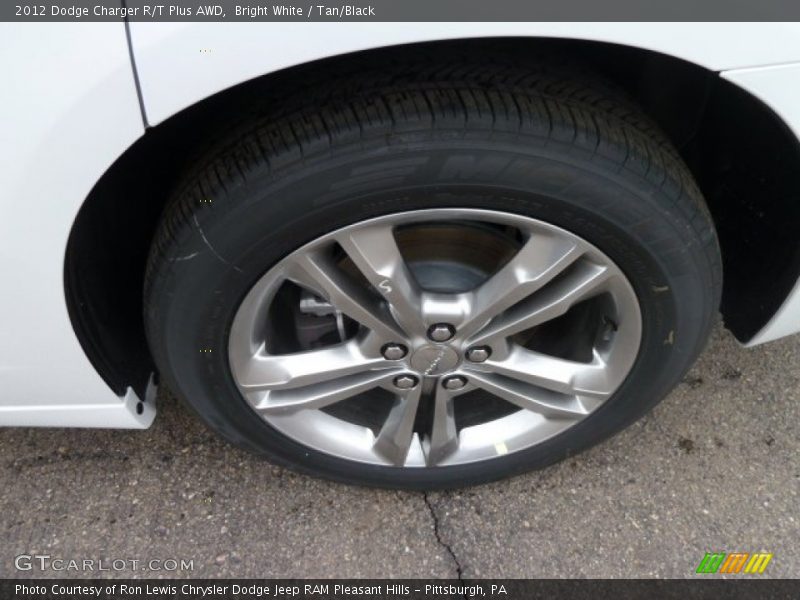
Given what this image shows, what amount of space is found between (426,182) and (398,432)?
0.69m

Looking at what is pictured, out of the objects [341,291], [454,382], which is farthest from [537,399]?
[341,291]

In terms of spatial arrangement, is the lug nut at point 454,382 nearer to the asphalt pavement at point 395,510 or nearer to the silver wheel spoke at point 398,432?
the silver wheel spoke at point 398,432

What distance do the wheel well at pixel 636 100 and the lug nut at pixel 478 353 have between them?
1.92 ft

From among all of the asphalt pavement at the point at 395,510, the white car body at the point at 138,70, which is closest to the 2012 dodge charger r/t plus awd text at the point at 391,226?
the white car body at the point at 138,70

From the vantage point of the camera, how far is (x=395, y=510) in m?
1.85

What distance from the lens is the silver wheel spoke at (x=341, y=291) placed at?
1338 millimetres

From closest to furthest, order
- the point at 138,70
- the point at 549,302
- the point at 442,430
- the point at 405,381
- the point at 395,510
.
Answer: the point at 138,70
the point at 549,302
the point at 405,381
the point at 442,430
the point at 395,510

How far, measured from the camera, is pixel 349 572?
5.72ft

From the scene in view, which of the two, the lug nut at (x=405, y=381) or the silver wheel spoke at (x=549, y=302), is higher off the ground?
the silver wheel spoke at (x=549, y=302)

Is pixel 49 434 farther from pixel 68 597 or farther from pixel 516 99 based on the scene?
pixel 516 99

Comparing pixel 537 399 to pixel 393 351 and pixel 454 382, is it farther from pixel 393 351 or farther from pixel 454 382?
pixel 393 351
